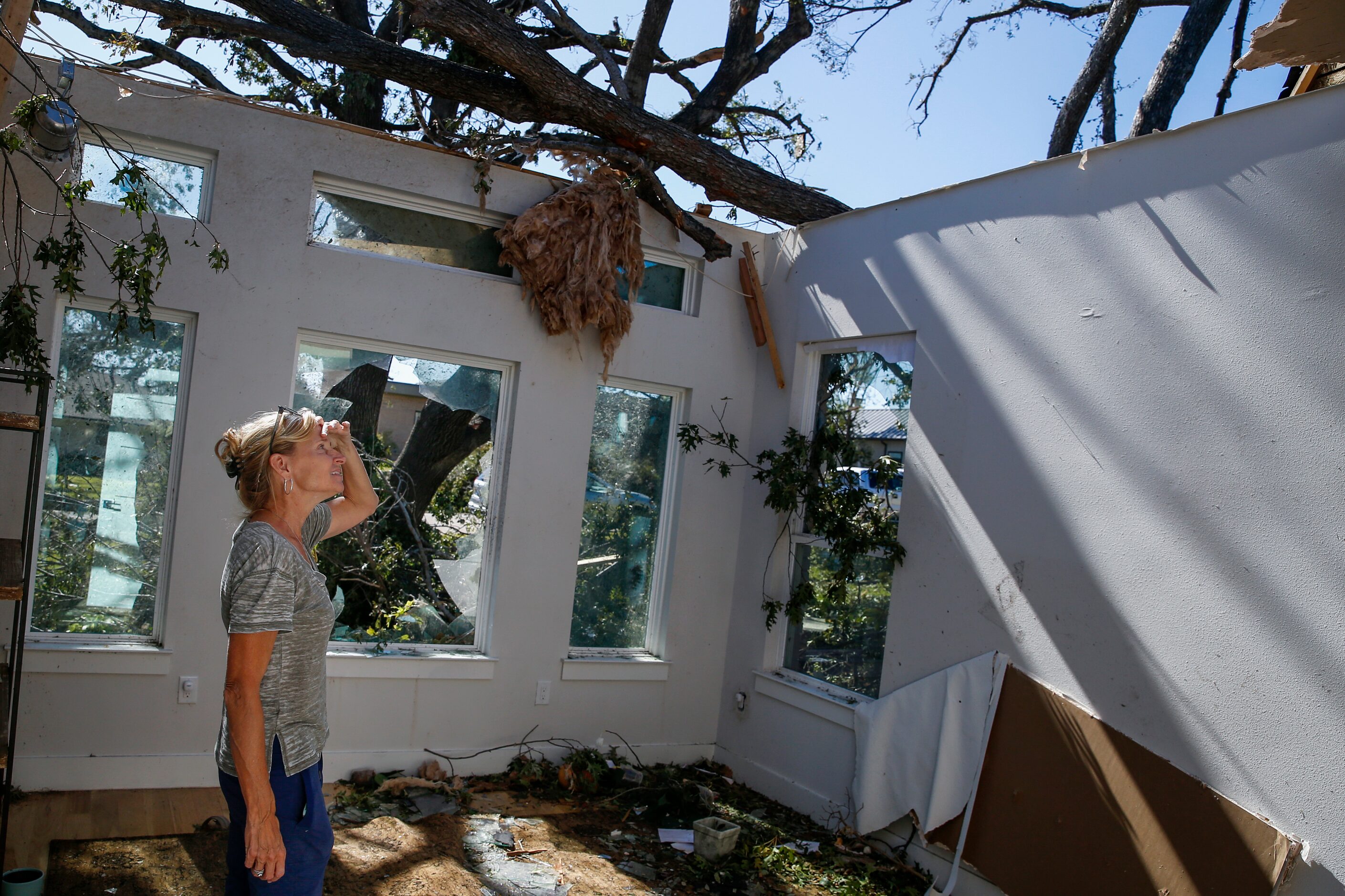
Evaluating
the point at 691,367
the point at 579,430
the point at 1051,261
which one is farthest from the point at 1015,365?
the point at 579,430

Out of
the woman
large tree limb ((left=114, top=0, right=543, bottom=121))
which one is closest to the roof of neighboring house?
large tree limb ((left=114, top=0, right=543, bottom=121))

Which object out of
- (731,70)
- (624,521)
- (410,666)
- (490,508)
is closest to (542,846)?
(410,666)

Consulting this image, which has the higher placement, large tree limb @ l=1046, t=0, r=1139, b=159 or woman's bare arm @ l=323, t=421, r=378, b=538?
large tree limb @ l=1046, t=0, r=1139, b=159

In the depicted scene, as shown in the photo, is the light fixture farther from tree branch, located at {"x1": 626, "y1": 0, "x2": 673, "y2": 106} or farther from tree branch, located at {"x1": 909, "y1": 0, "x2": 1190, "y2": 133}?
tree branch, located at {"x1": 909, "y1": 0, "x2": 1190, "y2": 133}

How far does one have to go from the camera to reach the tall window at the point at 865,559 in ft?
14.8

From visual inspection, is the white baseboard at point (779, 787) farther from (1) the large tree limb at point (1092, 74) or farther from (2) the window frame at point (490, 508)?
(1) the large tree limb at point (1092, 74)

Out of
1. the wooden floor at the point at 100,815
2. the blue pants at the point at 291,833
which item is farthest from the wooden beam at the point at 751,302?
the blue pants at the point at 291,833

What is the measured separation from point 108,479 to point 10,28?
189 cm

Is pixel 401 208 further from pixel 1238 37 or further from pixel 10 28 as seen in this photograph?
pixel 1238 37

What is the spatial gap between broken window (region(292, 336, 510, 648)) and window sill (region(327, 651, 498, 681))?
0.12 meters

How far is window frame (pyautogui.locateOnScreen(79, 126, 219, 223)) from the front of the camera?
4000 mm

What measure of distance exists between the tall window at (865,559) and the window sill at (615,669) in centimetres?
74

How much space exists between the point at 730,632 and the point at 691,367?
5.17ft

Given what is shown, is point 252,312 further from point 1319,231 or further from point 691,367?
point 1319,231
